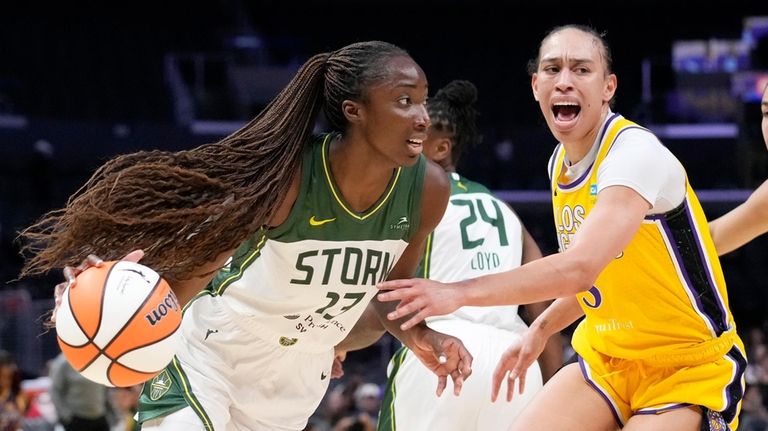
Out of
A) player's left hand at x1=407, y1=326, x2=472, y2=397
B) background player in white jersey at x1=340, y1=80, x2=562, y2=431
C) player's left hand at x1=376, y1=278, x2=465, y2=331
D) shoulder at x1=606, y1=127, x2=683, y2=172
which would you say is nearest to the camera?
player's left hand at x1=376, y1=278, x2=465, y2=331

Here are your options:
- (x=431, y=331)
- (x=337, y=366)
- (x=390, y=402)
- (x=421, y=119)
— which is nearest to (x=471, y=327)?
(x=390, y=402)

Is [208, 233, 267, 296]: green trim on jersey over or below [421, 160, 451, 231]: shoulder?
below

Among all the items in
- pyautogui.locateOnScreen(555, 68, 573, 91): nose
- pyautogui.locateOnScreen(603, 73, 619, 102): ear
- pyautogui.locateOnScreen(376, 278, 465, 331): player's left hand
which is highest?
pyautogui.locateOnScreen(555, 68, 573, 91): nose

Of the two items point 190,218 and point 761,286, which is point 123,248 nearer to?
point 190,218

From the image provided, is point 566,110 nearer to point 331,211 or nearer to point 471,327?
point 331,211

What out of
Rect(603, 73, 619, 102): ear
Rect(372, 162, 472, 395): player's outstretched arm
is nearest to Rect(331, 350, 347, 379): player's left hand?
Rect(372, 162, 472, 395): player's outstretched arm

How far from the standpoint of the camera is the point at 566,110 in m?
4.09

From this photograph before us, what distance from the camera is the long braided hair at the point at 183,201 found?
3.77 m

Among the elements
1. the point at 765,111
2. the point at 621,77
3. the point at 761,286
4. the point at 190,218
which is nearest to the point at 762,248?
the point at 761,286

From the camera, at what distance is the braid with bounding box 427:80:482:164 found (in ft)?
18.8

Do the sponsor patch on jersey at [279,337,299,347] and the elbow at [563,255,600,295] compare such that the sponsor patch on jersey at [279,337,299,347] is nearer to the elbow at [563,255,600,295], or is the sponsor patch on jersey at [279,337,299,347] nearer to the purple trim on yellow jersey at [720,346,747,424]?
the elbow at [563,255,600,295]

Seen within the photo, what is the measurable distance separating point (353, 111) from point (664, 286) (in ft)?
4.17

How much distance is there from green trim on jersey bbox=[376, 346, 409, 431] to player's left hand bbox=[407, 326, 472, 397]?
97 cm

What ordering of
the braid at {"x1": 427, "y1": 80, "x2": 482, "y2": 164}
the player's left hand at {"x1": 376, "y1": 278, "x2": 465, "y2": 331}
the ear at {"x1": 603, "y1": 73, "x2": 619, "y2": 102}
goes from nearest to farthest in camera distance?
the player's left hand at {"x1": 376, "y1": 278, "x2": 465, "y2": 331}, the ear at {"x1": 603, "y1": 73, "x2": 619, "y2": 102}, the braid at {"x1": 427, "y1": 80, "x2": 482, "y2": 164}
